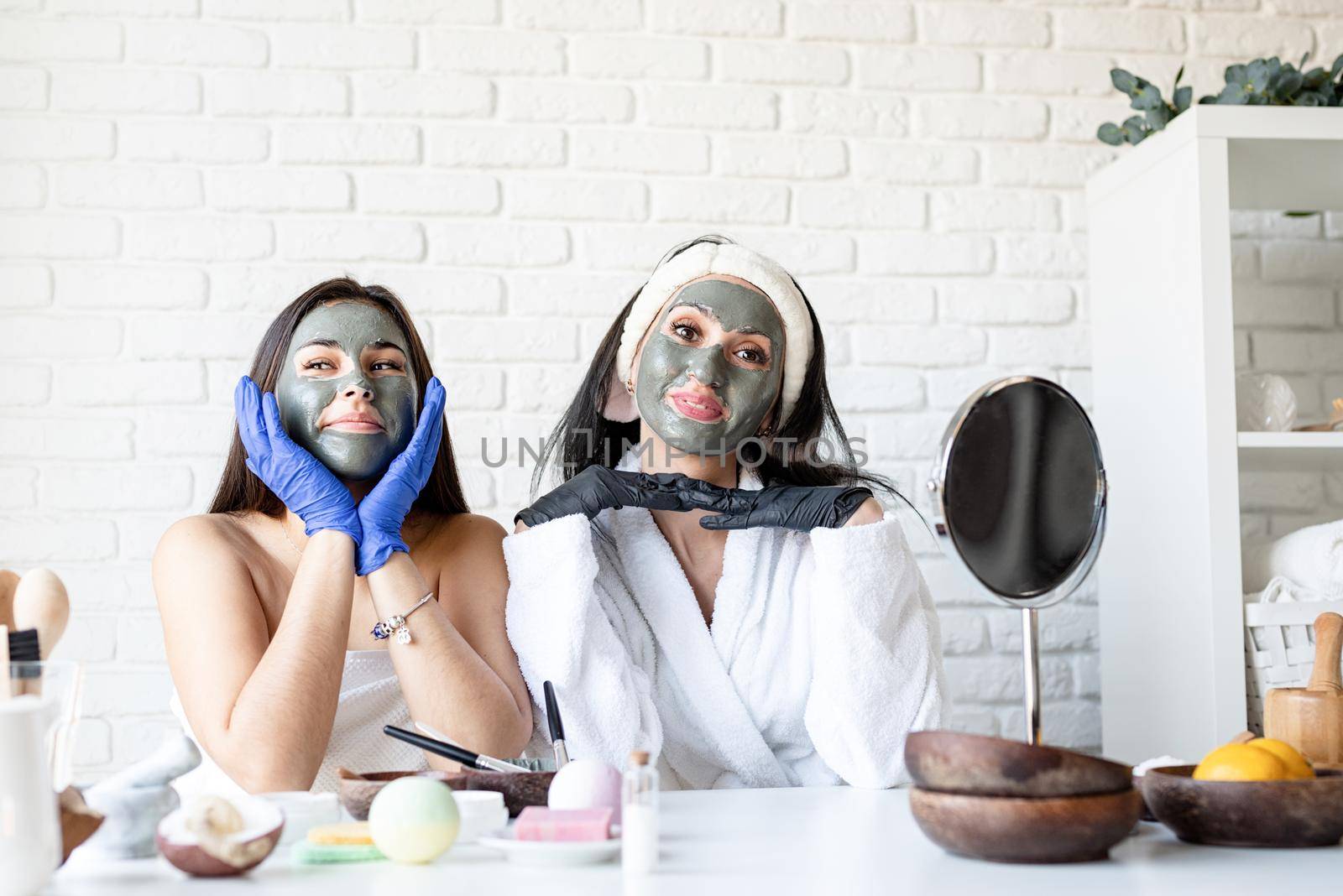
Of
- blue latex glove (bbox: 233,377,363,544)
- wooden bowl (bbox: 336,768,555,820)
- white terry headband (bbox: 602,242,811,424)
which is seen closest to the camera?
wooden bowl (bbox: 336,768,555,820)

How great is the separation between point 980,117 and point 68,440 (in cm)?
165

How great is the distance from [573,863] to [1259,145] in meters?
1.66

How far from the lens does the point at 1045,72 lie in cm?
226

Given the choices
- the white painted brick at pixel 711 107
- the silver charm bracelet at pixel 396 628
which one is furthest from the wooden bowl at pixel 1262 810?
the white painted brick at pixel 711 107

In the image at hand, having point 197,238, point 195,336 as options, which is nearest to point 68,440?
point 195,336

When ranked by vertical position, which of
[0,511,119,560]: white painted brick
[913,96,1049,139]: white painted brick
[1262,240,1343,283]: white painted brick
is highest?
[913,96,1049,139]: white painted brick

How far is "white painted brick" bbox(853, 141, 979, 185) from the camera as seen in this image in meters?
2.21

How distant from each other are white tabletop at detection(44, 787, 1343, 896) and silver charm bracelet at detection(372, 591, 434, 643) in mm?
596

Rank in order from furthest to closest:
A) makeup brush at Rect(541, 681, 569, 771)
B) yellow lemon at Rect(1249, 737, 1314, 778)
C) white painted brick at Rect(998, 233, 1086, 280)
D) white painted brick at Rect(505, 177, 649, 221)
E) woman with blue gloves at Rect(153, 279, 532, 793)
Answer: white painted brick at Rect(998, 233, 1086, 280) → white painted brick at Rect(505, 177, 649, 221) → woman with blue gloves at Rect(153, 279, 532, 793) → makeup brush at Rect(541, 681, 569, 771) → yellow lemon at Rect(1249, 737, 1314, 778)

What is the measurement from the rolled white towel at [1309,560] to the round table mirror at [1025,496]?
3.73ft

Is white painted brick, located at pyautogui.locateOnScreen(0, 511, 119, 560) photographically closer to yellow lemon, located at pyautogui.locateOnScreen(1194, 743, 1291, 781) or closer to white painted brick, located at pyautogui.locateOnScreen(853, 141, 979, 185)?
white painted brick, located at pyautogui.locateOnScreen(853, 141, 979, 185)

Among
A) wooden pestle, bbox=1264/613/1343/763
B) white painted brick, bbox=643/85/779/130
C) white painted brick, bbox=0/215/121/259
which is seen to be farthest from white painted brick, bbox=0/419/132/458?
wooden pestle, bbox=1264/613/1343/763

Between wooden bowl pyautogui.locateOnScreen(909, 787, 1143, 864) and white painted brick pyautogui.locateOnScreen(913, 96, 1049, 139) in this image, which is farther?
white painted brick pyautogui.locateOnScreen(913, 96, 1049, 139)

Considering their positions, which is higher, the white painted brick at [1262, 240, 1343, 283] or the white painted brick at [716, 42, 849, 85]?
the white painted brick at [716, 42, 849, 85]
